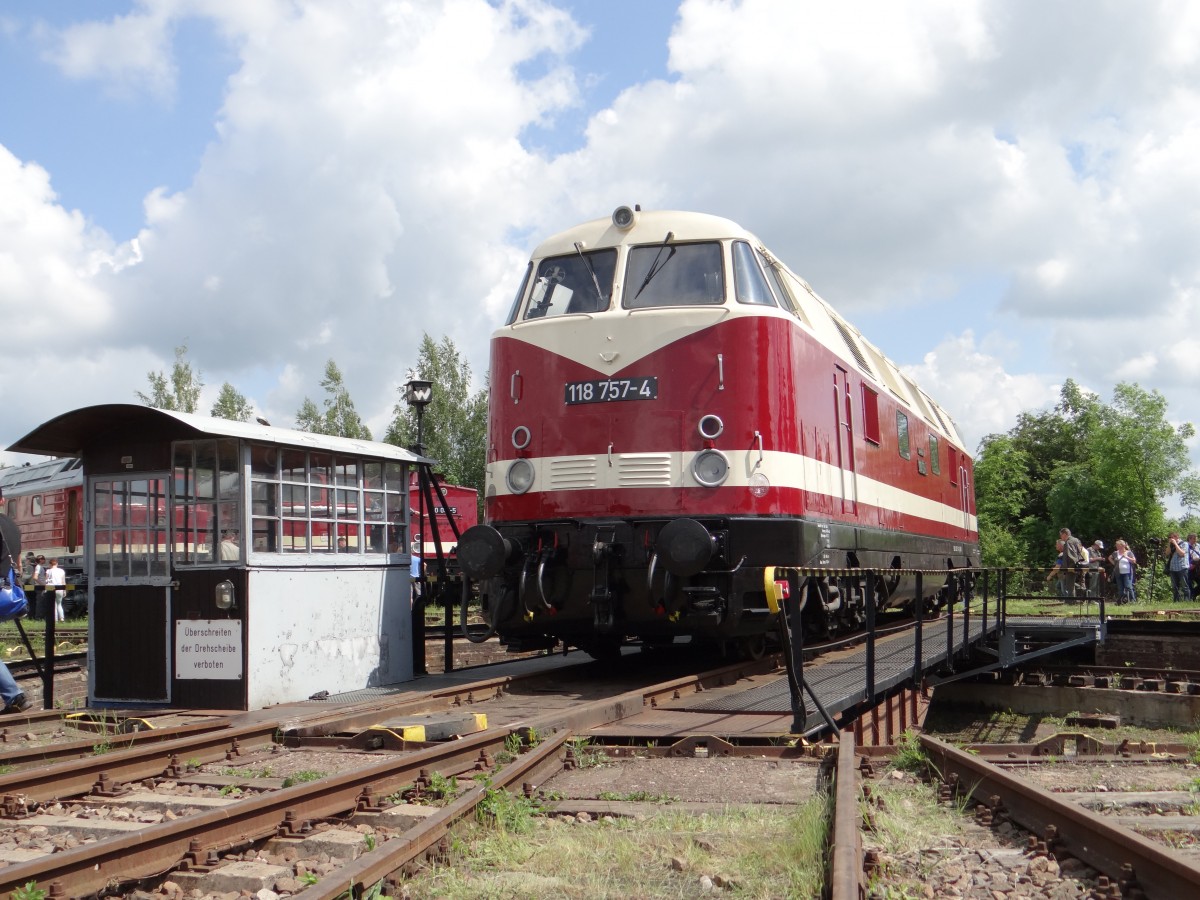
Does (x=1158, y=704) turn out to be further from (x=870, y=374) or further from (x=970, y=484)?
(x=970, y=484)

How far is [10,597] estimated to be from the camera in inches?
374

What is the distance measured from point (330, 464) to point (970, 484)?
15190 mm

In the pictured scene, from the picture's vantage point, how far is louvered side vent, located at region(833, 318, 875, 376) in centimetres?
1308

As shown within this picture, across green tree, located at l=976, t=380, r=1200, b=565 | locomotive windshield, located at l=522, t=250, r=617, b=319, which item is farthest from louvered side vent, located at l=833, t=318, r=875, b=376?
green tree, located at l=976, t=380, r=1200, b=565

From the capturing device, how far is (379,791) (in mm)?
5762

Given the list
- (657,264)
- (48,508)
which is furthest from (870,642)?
(48,508)

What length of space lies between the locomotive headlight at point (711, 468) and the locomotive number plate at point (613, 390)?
664 millimetres

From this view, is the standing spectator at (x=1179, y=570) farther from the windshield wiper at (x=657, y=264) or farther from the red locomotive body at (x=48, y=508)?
the red locomotive body at (x=48, y=508)

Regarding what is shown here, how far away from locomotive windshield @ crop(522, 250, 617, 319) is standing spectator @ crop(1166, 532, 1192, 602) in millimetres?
18174

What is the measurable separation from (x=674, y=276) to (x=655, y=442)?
5.24 ft

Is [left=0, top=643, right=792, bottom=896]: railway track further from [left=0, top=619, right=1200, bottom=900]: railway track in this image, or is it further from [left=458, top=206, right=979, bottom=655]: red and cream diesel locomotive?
[left=458, top=206, right=979, bottom=655]: red and cream diesel locomotive

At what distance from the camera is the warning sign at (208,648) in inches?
366

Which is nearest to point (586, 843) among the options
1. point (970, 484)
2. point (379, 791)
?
point (379, 791)

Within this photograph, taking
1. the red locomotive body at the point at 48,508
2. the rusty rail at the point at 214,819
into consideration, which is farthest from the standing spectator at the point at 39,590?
the rusty rail at the point at 214,819
